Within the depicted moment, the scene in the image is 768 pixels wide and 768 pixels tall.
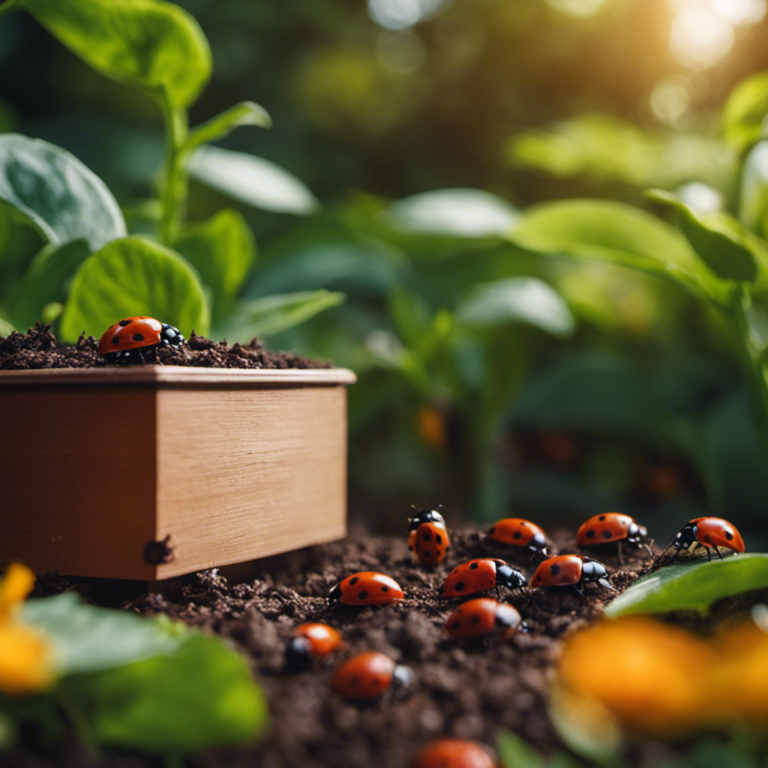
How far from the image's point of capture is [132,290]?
2.79ft

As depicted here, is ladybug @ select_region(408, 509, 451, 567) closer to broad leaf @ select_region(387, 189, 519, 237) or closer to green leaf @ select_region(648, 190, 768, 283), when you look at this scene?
green leaf @ select_region(648, 190, 768, 283)

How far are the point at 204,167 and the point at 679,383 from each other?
1.14 metres

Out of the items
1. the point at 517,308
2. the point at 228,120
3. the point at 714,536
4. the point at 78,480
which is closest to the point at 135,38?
the point at 228,120

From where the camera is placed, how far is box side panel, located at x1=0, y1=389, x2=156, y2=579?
69 centimetres

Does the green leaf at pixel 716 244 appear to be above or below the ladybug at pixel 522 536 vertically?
above

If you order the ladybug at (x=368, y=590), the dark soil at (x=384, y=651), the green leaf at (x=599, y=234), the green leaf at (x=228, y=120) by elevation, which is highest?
the green leaf at (x=228, y=120)

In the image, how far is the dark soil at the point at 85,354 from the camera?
0.76 meters

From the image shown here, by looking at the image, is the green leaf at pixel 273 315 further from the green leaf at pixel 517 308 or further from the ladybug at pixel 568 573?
the ladybug at pixel 568 573

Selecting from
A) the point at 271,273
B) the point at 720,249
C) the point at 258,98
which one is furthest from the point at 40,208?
the point at 258,98

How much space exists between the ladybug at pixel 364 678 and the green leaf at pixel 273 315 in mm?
545

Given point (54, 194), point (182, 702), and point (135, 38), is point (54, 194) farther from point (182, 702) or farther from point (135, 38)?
point (182, 702)

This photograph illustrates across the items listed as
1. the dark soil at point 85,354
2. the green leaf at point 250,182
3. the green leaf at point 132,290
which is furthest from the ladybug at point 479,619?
the green leaf at point 250,182

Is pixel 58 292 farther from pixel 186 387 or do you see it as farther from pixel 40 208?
pixel 186 387

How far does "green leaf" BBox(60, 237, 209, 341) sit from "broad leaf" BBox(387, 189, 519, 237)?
2.04 ft
